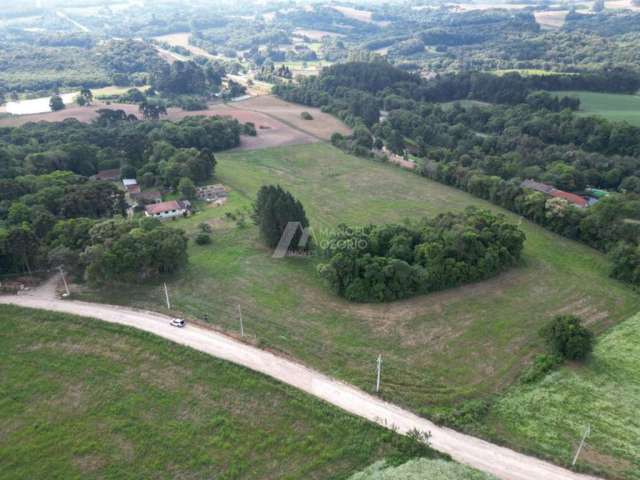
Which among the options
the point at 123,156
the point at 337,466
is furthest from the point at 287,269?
the point at 123,156

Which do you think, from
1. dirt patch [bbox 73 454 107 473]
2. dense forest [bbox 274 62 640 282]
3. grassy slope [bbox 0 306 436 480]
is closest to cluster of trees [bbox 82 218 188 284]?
grassy slope [bbox 0 306 436 480]

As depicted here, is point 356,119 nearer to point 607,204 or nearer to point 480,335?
point 607,204

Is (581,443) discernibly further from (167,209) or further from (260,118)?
(260,118)

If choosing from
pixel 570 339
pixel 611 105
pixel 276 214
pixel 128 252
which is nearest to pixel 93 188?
pixel 128 252

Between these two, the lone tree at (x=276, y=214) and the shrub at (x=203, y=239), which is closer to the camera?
the lone tree at (x=276, y=214)

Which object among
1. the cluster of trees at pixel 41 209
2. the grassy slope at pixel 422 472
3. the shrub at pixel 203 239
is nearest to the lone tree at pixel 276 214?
the shrub at pixel 203 239

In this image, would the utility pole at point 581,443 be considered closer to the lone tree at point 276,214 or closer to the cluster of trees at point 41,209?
the lone tree at point 276,214

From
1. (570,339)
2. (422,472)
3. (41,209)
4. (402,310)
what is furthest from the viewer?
(41,209)

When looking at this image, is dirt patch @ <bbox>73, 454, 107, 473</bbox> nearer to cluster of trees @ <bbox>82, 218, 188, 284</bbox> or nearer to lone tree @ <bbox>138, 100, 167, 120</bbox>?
cluster of trees @ <bbox>82, 218, 188, 284</bbox>
